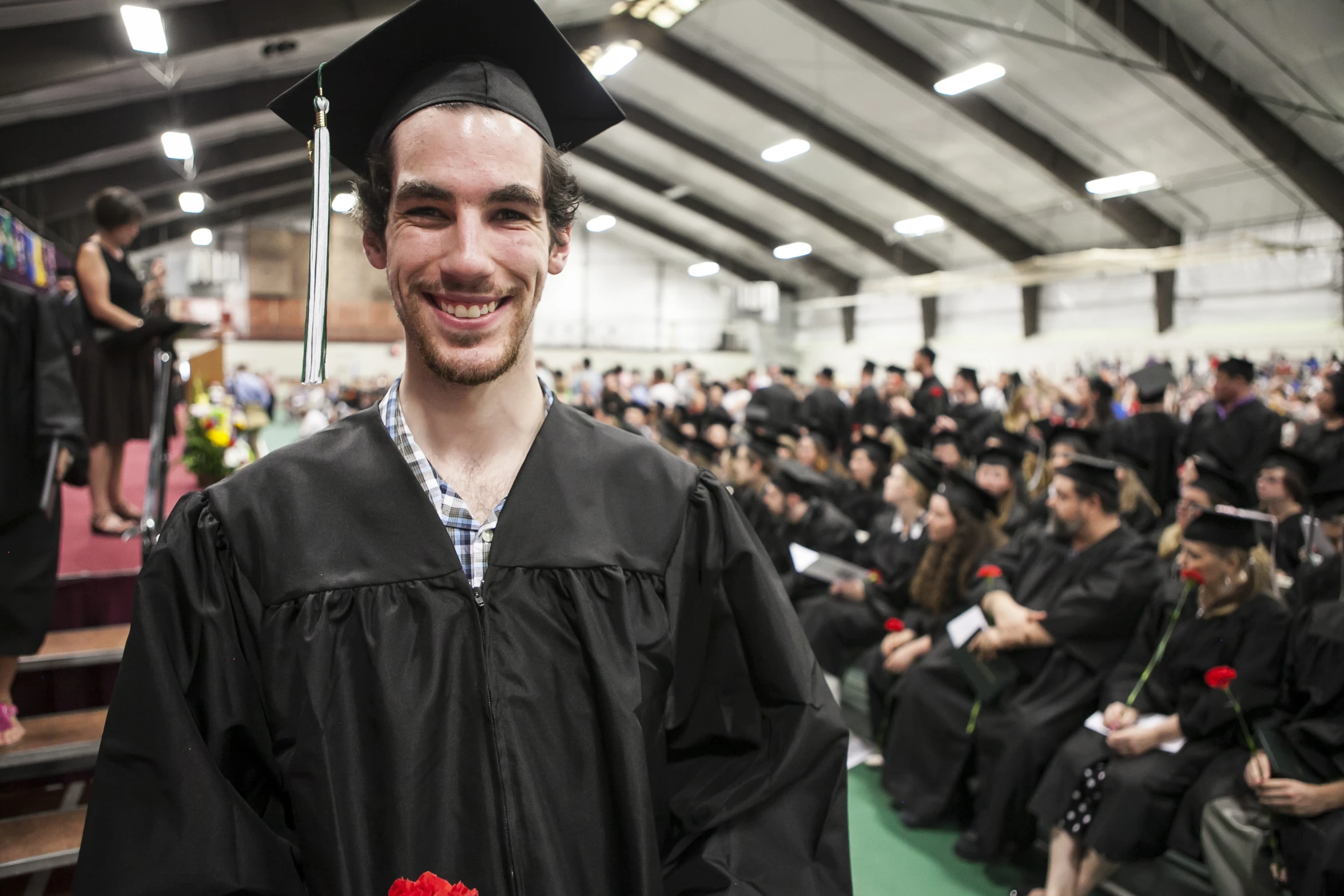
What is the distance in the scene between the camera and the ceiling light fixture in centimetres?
1295

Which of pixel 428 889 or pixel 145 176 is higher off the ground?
pixel 145 176

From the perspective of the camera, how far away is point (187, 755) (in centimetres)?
106

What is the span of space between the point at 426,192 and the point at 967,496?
3.88 metres

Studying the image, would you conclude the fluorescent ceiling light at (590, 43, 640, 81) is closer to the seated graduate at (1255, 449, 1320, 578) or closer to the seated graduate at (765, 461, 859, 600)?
the seated graduate at (765, 461, 859, 600)

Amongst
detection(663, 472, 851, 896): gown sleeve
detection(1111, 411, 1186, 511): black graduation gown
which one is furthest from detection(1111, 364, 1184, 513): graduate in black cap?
detection(663, 472, 851, 896): gown sleeve

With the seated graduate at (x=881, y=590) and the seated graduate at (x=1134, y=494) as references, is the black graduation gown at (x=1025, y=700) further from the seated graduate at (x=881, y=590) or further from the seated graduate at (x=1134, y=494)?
the seated graduate at (x=881, y=590)

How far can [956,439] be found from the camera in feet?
24.6

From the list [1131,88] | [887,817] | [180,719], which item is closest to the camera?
[180,719]

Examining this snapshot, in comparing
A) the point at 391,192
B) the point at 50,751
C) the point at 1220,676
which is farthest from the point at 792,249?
the point at 391,192

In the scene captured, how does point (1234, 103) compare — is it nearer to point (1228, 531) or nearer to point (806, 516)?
point (806, 516)

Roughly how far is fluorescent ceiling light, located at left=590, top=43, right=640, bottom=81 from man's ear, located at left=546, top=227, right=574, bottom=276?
1256cm

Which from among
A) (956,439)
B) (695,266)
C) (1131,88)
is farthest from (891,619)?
(695,266)

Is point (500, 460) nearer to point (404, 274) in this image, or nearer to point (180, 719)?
point (404, 274)

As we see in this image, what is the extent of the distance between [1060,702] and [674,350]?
2483cm
